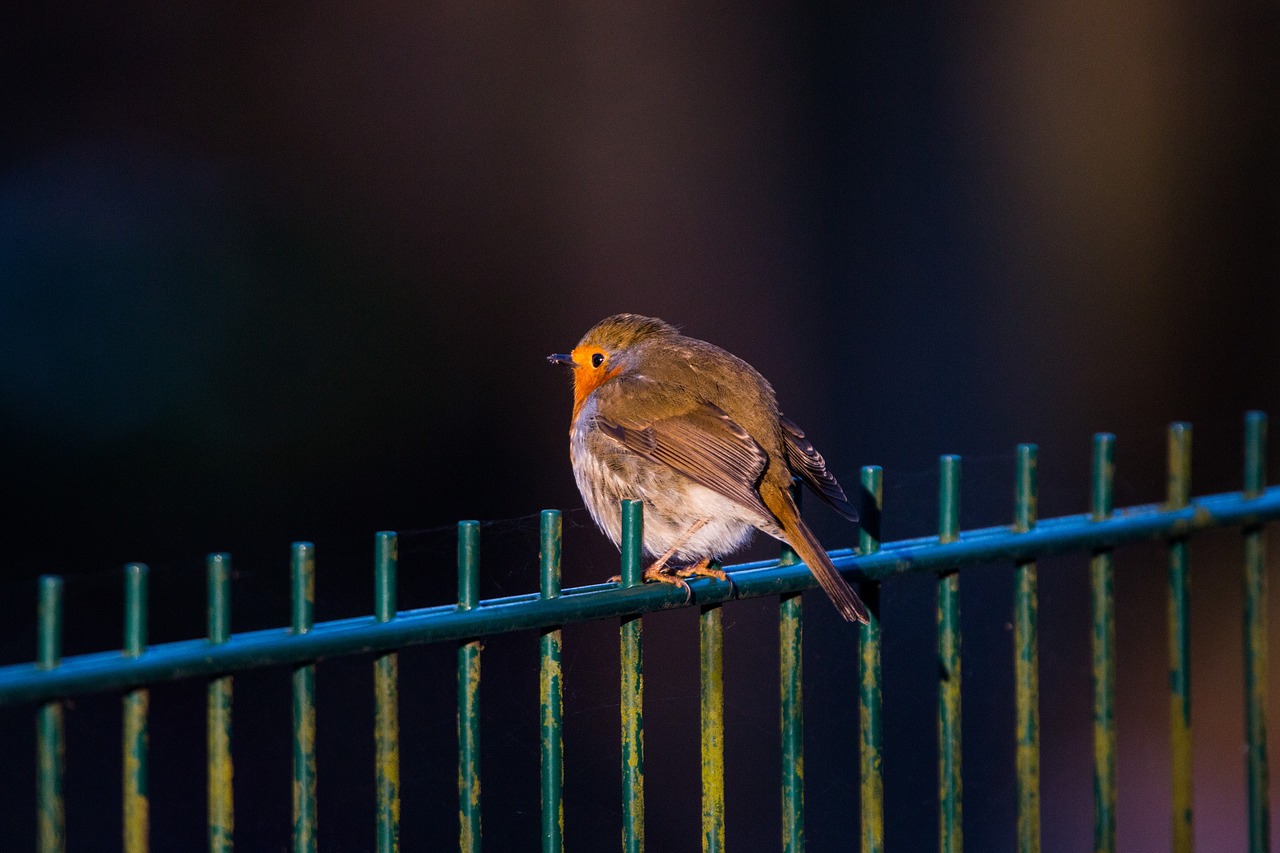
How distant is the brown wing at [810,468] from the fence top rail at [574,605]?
0.34 m

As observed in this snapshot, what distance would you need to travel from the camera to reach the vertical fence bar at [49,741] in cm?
164

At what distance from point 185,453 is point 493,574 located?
2867mm

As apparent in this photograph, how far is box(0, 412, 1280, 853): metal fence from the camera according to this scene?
172 cm

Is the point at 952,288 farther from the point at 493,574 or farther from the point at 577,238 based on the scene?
the point at 493,574

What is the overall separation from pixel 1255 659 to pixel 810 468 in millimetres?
1137

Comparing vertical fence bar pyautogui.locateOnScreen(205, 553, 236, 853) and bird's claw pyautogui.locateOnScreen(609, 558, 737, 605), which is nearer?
vertical fence bar pyautogui.locateOnScreen(205, 553, 236, 853)

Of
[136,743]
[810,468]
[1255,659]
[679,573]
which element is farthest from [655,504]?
[136,743]

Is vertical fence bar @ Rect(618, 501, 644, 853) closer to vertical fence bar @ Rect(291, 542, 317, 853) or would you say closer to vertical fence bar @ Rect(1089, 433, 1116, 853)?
vertical fence bar @ Rect(291, 542, 317, 853)

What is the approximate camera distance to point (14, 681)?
5.31 feet

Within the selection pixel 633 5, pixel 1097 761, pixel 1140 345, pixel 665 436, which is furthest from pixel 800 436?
pixel 1140 345

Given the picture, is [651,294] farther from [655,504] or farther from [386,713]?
[386,713]

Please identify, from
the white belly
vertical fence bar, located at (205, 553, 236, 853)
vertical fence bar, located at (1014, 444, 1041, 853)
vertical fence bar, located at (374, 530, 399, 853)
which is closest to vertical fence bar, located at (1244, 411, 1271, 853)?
vertical fence bar, located at (1014, 444, 1041, 853)

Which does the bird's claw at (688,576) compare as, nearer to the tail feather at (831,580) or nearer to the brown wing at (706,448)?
the tail feather at (831,580)

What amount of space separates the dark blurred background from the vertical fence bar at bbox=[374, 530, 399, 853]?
0.81 meters
